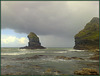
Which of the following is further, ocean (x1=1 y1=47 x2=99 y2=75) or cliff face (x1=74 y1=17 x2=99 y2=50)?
cliff face (x1=74 y1=17 x2=99 y2=50)

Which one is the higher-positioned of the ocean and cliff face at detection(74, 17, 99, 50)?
cliff face at detection(74, 17, 99, 50)

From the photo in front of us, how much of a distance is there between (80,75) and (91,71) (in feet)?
8.83

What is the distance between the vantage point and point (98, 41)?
143m

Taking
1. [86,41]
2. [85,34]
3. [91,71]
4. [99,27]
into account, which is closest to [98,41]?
[86,41]

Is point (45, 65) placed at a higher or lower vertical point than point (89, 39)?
lower

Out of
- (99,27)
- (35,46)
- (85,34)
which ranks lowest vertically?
(35,46)

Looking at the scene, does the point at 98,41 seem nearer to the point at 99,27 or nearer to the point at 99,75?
the point at 99,27

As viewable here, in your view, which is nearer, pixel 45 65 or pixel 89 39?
pixel 45 65

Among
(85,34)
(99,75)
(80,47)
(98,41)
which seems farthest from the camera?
(85,34)

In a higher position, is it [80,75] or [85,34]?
[85,34]

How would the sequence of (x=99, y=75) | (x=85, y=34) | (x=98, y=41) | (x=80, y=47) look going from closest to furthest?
(x=99, y=75) < (x=98, y=41) < (x=80, y=47) < (x=85, y=34)

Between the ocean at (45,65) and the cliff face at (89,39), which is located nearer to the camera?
the ocean at (45,65)

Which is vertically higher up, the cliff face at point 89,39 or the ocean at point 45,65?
the cliff face at point 89,39

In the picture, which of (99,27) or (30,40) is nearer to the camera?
(99,27)
